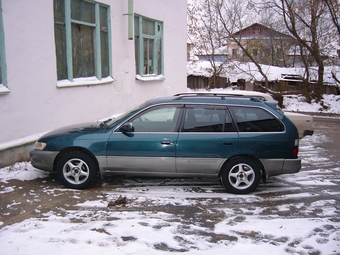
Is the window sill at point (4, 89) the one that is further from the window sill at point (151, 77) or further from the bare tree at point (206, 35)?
the bare tree at point (206, 35)

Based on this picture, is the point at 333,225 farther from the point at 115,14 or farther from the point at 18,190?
the point at 115,14

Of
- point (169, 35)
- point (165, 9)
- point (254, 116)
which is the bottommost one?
point (254, 116)

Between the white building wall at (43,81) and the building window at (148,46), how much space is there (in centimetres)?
68

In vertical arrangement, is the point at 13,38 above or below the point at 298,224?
above

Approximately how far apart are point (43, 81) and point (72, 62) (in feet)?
4.17

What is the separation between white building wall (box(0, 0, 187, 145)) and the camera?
7.18 m

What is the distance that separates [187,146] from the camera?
5926mm

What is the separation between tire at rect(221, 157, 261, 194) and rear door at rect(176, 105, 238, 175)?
169mm

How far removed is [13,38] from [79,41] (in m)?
2.34

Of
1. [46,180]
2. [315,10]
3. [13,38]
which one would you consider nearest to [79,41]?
[13,38]

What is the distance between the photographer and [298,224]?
192 inches

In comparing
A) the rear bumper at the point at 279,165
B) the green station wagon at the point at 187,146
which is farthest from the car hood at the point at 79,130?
the rear bumper at the point at 279,165

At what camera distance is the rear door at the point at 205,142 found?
5910 millimetres

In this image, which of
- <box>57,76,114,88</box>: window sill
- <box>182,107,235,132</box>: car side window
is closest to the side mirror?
<box>182,107,235,132</box>: car side window
